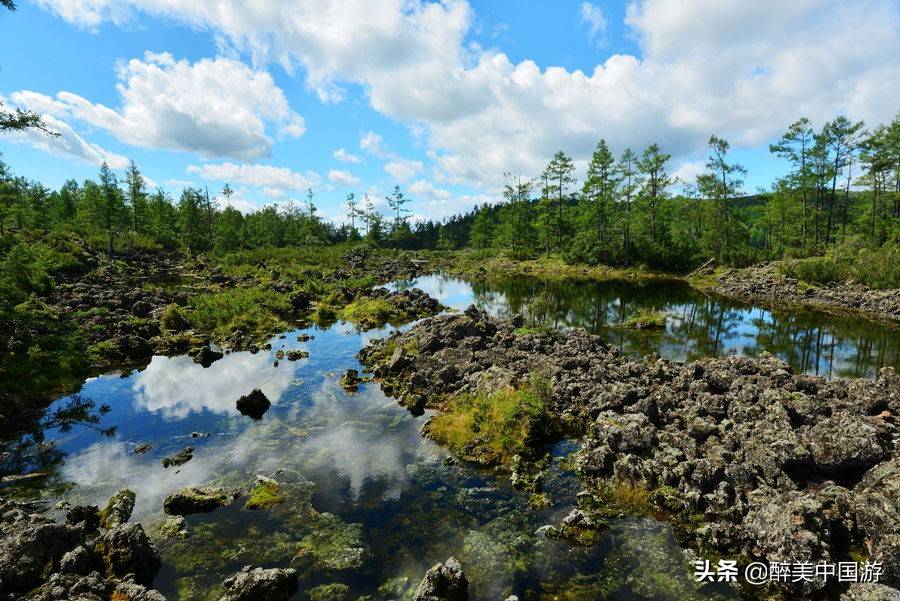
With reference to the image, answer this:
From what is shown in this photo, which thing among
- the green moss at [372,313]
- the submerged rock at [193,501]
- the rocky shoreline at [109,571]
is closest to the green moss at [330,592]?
the rocky shoreline at [109,571]

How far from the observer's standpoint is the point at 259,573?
32.2 ft

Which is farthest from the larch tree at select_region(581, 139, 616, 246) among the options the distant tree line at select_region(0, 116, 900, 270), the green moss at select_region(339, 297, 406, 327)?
the green moss at select_region(339, 297, 406, 327)

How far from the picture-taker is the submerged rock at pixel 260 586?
31.1 feet

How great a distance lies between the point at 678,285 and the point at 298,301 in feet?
182

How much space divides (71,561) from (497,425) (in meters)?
13.0

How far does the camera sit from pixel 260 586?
31.3 feet

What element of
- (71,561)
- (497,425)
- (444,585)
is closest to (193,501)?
(71,561)

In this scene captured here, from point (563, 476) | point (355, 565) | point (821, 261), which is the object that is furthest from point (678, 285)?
point (355, 565)

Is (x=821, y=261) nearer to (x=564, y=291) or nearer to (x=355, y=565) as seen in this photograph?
(x=564, y=291)

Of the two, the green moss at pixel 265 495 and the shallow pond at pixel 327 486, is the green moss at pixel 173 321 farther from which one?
the green moss at pixel 265 495

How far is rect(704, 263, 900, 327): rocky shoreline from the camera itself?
135 feet

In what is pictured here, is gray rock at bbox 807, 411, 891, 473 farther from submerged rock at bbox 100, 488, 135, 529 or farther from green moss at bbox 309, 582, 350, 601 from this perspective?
submerged rock at bbox 100, 488, 135, 529

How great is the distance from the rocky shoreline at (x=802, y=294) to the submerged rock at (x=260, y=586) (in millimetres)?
49416

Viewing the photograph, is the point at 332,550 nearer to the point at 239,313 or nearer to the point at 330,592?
the point at 330,592
